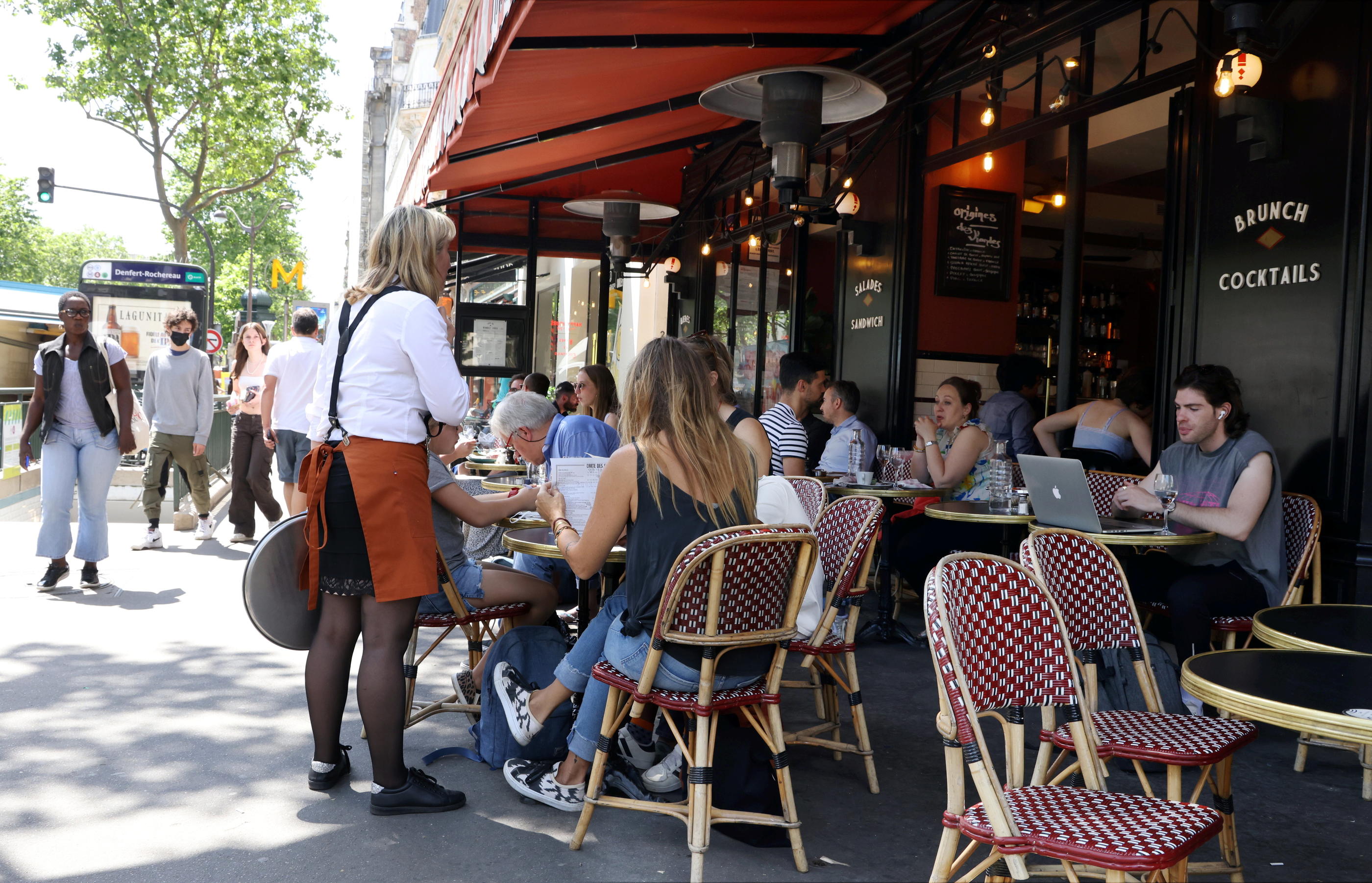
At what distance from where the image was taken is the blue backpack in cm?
348

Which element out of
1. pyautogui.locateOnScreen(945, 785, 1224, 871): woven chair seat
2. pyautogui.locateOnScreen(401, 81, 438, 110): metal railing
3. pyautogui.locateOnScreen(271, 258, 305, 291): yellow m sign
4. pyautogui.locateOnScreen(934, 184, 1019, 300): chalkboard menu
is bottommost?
pyautogui.locateOnScreen(945, 785, 1224, 871): woven chair seat

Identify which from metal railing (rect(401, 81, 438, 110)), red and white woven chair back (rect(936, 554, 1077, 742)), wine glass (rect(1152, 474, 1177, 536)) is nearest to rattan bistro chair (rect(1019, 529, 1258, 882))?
red and white woven chair back (rect(936, 554, 1077, 742))

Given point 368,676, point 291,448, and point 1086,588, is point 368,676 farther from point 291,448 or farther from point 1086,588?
point 291,448

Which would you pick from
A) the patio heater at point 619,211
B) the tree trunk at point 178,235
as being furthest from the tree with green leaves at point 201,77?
the patio heater at point 619,211

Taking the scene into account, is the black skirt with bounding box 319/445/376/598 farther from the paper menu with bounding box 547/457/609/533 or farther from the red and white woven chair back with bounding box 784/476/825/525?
the red and white woven chair back with bounding box 784/476/825/525

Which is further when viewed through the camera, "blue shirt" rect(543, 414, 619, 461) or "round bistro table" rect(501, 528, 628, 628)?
"blue shirt" rect(543, 414, 619, 461)

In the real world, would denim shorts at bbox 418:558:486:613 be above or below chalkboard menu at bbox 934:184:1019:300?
below

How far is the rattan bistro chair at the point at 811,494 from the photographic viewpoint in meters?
4.59

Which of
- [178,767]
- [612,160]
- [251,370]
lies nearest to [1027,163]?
[612,160]

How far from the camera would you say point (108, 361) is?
20.7ft

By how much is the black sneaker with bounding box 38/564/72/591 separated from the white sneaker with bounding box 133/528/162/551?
1.30m

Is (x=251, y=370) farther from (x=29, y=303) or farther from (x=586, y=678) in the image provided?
(x=29, y=303)

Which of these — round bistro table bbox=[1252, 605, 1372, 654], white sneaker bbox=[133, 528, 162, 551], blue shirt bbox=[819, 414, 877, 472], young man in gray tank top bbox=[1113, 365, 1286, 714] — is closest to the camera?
round bistro table bbox=[1252, 605, 1372, 654]

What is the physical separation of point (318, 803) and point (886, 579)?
343 centimetres
